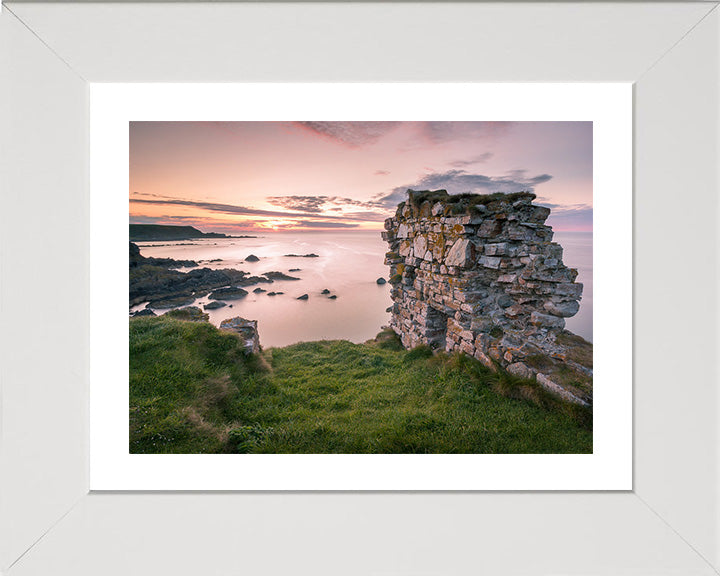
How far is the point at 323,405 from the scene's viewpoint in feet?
9.64

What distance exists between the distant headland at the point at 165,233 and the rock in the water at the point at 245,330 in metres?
2.97

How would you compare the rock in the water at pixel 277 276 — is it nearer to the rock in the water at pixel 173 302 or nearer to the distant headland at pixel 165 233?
the distant headland at pixel 165 233

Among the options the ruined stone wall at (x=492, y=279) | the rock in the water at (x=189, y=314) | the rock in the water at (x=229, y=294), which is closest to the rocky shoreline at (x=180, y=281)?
the rock in the water at (x=229, y=294)

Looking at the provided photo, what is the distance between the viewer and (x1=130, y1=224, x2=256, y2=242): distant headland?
18.9ft

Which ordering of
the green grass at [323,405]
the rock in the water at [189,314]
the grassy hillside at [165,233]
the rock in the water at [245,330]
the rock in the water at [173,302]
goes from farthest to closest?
the rock in the water at [173,302] < the grassy hillside at [165,233] < the rock in the water at [189,314] < the rock in the water at [245,330] < the green grass at [323,405]

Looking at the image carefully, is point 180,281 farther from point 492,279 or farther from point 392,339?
point 492,279

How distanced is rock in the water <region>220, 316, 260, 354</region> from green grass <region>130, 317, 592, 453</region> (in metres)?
0.15

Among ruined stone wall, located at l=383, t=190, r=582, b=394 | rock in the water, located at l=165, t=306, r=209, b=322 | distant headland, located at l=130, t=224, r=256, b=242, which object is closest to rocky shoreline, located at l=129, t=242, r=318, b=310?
distant headland, located at l=130, t=224, r=256, b=242

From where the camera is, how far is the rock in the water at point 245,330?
3.75 m

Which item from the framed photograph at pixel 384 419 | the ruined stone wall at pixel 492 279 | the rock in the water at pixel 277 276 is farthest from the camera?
the rock in the water at pixel 277 276

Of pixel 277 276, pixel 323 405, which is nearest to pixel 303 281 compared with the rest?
pixel 277 276
